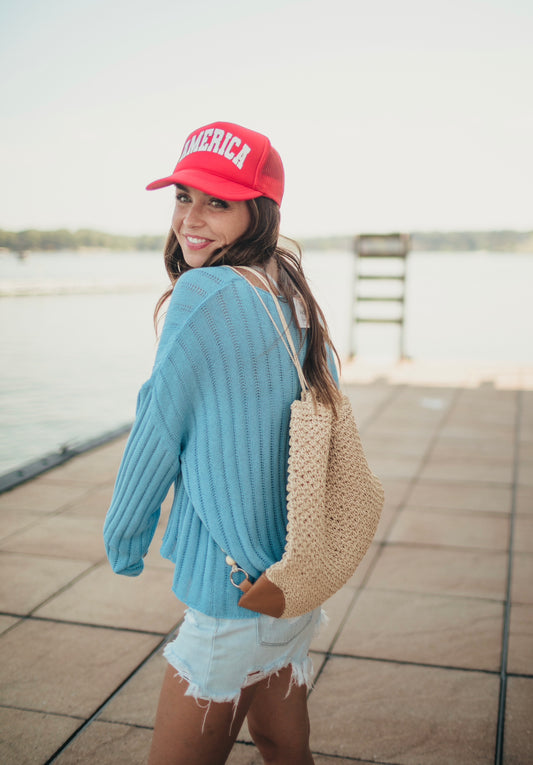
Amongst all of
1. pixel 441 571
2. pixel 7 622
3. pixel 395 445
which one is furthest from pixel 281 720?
pixel 395 445

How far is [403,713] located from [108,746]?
3.11 feet

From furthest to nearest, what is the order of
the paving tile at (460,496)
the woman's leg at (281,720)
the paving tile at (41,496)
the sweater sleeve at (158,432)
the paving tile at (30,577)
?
1. the paving tile at (460,496)
2. the paving tile at (41,496)
3. the paving tile at (30,577)
4. the woman's leg at (281,720)
5. the sweater sleeve at (158,432)

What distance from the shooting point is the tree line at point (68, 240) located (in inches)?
202

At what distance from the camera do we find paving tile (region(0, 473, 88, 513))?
4.13 metres

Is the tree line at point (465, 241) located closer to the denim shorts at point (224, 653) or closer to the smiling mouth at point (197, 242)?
the smiling mouth at point (197, 242)

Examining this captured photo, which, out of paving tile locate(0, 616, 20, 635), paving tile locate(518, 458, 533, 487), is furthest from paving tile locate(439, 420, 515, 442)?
paving tile locate(0, 616, 20, 635)

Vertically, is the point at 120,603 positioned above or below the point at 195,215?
below

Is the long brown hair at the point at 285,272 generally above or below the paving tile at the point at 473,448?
above

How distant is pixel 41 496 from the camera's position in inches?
171

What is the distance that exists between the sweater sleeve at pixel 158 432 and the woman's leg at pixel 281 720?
0.48 metres

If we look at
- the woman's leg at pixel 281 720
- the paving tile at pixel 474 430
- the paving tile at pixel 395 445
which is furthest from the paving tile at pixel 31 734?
the paving tile at pixel 474 430

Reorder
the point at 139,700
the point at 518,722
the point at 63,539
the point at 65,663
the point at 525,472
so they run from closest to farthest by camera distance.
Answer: the point at 518,722, the point at 139,700, the point at 65,663, the point at 63,539, the point at 525,472

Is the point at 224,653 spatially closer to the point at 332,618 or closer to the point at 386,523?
the point at 332,618

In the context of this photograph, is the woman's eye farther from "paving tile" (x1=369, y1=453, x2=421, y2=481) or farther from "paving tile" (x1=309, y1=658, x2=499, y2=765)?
"paving tile" (x1=369, y1=453, x2=421, y2=481)
